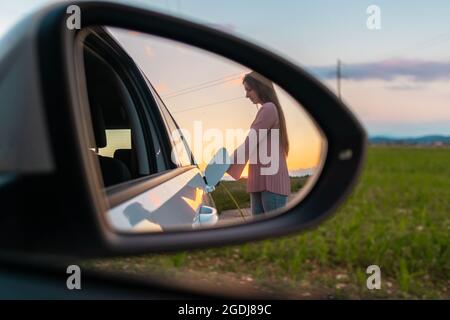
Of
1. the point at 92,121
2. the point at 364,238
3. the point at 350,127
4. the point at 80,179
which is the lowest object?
the point at 364,238

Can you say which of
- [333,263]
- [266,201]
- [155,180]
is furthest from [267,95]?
[333,263]

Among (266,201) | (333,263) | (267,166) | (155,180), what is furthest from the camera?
(333,263)

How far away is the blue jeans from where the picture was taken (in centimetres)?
241

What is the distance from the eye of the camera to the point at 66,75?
108 cm

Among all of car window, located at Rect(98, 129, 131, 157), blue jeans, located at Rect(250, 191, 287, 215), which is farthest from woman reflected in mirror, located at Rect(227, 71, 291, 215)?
car window, located at Rect(98, 129, 131, 157)

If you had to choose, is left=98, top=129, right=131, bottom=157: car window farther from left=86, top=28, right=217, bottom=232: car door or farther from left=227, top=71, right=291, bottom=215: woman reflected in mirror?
left=227, top=71, right=291, bottom=215: woman reflected in mirror

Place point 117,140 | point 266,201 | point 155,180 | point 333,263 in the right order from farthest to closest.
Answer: point 333,263
point 117,140
point 266,201
point 155,180

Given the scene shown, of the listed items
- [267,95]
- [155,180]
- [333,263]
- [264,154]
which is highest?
[267,95]

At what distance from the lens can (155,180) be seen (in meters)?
2.31

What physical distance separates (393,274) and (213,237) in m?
4.64

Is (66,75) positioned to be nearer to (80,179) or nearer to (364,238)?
(80,179)

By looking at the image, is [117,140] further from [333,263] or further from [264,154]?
[333,263]

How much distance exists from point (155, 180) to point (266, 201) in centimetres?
51
